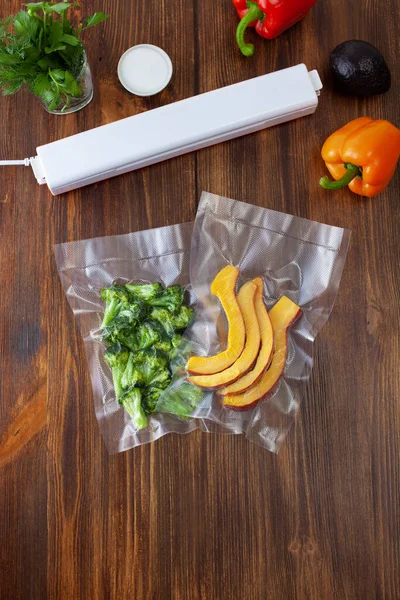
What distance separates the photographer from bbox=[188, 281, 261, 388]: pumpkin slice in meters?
1.10

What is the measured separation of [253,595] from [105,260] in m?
0.70

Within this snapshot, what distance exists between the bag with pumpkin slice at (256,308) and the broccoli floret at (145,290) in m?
0.08

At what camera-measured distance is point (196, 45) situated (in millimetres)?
1311

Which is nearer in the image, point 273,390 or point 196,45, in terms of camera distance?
point 273,390

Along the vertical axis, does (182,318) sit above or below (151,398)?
above

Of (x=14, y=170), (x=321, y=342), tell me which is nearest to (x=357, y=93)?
(x=321, y=342)

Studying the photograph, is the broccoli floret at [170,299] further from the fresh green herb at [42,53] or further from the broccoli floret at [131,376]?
the fresh green herb at [42,53]

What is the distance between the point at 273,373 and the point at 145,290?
0.96 ft

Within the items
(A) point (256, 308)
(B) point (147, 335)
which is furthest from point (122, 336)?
(A) point (256, 308)

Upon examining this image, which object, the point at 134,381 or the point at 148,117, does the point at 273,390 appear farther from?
the point at 148,117

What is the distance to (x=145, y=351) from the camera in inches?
45.7

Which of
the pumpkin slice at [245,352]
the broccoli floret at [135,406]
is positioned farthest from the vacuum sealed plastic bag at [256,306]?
the broccoli floret at [135,406]

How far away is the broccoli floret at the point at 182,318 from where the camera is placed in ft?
3.86

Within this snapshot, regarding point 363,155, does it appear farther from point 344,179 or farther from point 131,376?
point 131,376
